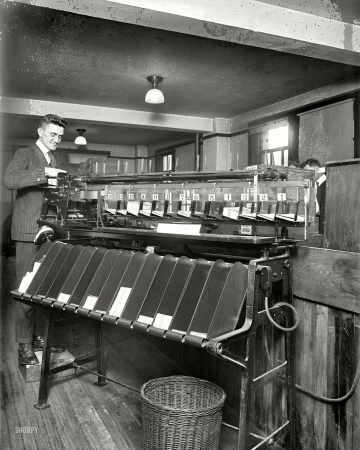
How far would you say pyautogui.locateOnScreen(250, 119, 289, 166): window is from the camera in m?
7.46

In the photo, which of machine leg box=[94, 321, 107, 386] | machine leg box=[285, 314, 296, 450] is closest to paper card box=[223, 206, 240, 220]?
machine leg box=[285, 314, 296, 450]

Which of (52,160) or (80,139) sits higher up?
(80,139)

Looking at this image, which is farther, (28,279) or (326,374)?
(28,279)

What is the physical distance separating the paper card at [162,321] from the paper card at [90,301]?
1.51 feet

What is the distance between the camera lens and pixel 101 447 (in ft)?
6.89

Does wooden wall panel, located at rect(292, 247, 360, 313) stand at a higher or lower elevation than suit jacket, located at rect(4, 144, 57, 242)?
lower

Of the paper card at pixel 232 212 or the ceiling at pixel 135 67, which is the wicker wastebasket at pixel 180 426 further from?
the ceiling at pixel 135 67

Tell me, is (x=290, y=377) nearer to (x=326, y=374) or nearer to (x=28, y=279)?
(x=326, y=374)

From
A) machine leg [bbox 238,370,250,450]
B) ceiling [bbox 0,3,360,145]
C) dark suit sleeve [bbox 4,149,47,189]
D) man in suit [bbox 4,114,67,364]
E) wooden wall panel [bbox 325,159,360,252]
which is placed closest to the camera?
machine leg [bbox 238,370,250,450]

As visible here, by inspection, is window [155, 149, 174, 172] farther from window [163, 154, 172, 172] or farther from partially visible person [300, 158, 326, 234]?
partially visible person [300, 158, 326, 234]

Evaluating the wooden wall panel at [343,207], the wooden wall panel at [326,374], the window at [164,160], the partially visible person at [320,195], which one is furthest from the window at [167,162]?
the wooden wall panel at [326,374]

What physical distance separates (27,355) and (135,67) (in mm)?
4161

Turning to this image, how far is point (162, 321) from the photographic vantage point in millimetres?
1864

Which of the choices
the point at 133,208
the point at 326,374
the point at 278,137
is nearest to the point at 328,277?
the point at 326,374
